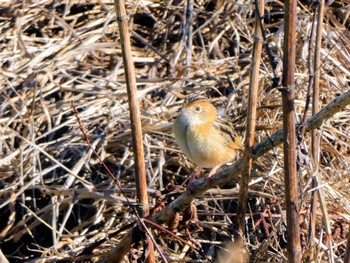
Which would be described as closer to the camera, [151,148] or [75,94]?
[151,148]

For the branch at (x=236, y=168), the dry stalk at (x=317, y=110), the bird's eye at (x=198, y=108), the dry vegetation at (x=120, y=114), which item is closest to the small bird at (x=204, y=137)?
the bird's eye at (x=198, y=108)

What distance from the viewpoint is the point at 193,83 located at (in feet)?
17.4

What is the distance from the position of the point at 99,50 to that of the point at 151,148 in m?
1.01

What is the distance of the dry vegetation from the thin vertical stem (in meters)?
1.28

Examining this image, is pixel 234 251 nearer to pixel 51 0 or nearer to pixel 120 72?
pixel 120 72

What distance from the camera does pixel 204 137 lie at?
423 centimetres

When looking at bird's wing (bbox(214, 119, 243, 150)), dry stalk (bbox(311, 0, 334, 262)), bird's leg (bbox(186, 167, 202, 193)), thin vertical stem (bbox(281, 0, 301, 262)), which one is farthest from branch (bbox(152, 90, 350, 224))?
bird's wing (bbox(214, 119, 243, 150))

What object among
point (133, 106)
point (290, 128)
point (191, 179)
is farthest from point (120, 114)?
point (290, 128)

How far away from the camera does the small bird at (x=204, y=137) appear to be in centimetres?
415

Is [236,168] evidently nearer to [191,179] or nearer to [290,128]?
[290,128]

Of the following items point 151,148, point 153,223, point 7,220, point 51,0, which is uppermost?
point 51,0

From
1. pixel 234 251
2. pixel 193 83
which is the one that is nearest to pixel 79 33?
pixel 193 83

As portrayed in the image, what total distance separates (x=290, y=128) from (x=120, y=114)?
2.57 metres

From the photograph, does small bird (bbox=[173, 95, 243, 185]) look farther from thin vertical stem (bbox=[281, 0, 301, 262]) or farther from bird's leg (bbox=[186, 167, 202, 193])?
thin vertical stem (bbox=[281, 0, 301, 262])
